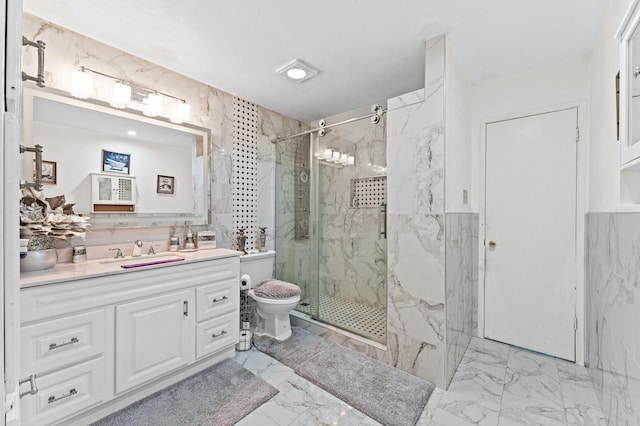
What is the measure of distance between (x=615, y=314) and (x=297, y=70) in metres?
2.55

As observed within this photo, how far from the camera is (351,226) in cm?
307

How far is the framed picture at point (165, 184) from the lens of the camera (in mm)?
2295

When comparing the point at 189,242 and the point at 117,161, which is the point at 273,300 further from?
the point at 117,161

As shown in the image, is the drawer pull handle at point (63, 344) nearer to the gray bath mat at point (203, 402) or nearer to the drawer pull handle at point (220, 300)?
the gray bath mat at point (203, 402)

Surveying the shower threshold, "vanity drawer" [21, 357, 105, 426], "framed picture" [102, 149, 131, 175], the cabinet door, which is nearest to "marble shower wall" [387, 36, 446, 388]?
the shower threshold

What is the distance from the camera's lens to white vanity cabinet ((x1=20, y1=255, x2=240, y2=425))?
1.38 meters

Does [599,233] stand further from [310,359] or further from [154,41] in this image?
[154,41]

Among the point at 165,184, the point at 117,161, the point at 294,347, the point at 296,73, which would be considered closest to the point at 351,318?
the point at 294,347

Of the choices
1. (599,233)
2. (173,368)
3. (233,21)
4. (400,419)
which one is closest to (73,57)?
(233,21)

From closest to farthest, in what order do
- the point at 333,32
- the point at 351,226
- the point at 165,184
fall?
the point at 333,32
the point at 165,184
the point at 351,226

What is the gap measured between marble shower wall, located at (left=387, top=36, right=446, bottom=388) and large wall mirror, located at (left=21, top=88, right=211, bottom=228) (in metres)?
1.69

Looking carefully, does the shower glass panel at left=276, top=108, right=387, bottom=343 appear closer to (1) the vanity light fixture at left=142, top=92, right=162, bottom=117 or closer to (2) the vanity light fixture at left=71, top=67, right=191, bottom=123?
(2) the vanity light fixture at left=71, top=67, right=191, bottom=123

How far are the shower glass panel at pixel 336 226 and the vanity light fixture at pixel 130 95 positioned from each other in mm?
1124

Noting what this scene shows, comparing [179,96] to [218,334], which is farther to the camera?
[179,96]
